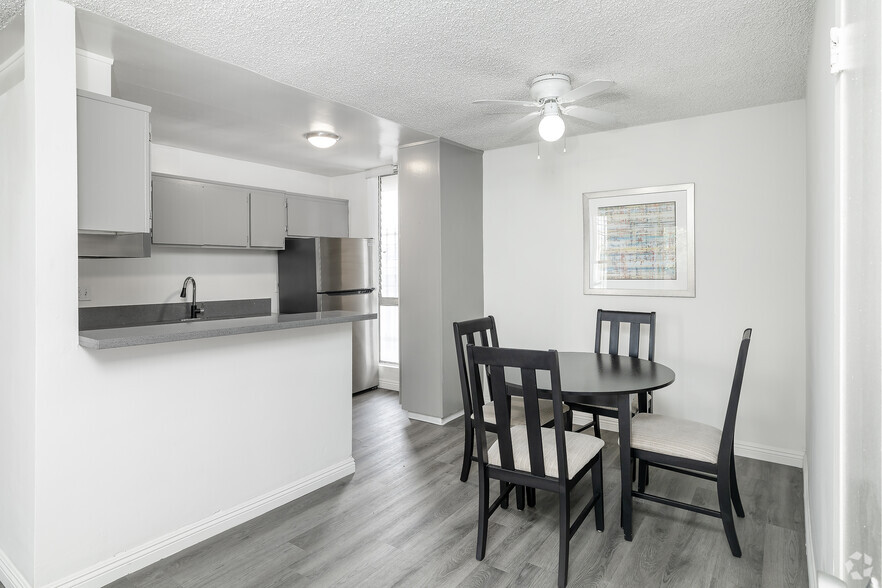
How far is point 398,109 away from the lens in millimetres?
3426

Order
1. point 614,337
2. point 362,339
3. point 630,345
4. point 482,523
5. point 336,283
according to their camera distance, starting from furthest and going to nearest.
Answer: point 362,339 < point 336,283 < point 614,337 < point 630,345 < point 482,523

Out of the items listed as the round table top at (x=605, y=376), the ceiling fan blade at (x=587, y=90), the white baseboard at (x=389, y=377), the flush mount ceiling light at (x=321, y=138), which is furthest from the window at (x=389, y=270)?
the ceiling fan blade at (x=587, y=90)

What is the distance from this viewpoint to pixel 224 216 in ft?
15.1

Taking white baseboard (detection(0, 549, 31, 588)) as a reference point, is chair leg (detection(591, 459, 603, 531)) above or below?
above

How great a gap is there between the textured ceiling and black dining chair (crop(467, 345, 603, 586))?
5.00ft

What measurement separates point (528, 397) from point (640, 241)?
2281 millimetres

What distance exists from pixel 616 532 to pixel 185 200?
4218mm

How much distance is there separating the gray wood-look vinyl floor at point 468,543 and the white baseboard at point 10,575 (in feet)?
1.15

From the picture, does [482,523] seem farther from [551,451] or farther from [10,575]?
[10,575]

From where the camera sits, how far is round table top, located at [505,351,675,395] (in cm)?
237

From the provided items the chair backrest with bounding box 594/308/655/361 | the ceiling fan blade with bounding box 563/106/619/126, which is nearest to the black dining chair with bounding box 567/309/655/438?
the chair backrest with bounding box 594/308/655/361

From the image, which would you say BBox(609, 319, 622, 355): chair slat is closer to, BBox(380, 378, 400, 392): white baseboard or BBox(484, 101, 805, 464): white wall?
BBox(484, 101, 805, 464): white wall

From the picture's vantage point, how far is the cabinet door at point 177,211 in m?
4.14

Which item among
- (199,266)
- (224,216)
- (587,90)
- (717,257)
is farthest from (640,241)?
(199,266)
